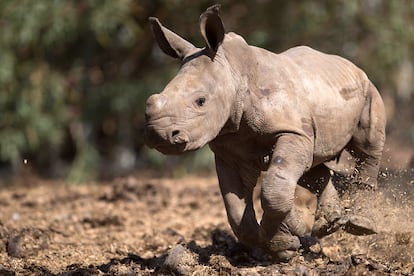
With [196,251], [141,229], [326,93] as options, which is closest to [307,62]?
[326,93]

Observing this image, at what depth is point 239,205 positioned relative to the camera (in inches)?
224

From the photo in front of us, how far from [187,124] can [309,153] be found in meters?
0.90

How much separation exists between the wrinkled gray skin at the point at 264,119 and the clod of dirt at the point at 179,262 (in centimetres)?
46

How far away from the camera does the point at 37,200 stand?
977cm

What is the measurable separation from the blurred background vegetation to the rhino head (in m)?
7.81

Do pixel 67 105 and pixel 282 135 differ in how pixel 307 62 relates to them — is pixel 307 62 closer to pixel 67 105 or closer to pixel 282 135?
pixel 282 135

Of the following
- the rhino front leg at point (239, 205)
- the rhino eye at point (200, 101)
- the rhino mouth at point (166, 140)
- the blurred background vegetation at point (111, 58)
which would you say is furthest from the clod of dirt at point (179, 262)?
the blurred background vegetation at point (111, 58)

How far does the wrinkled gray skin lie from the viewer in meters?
4.92

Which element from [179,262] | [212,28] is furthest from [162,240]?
[212,28]

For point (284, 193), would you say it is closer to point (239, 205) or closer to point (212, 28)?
point (239, 205)

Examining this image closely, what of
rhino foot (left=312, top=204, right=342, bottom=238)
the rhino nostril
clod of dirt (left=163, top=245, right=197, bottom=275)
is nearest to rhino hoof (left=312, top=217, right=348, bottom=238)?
rhino foot (left=312, top=204, right=342, bottom=238)

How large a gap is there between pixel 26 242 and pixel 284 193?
219 cm

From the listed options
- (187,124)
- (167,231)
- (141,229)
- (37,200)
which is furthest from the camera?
(37,200)

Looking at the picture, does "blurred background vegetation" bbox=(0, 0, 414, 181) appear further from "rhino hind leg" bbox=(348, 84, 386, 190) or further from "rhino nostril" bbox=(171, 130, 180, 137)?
"rhino nostril" bbox=(171, 130, 180, 137)
